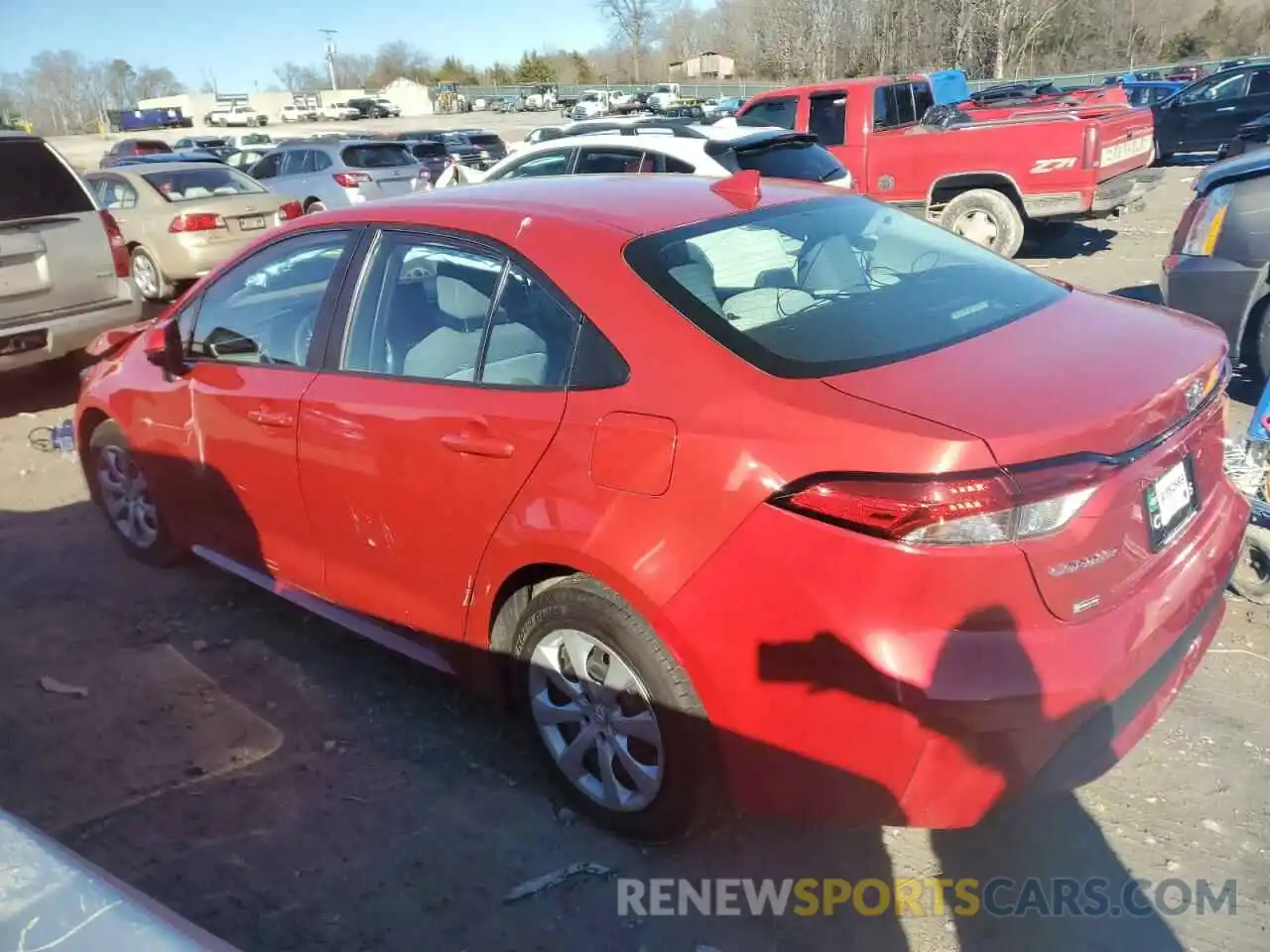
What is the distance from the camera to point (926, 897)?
2.66 m

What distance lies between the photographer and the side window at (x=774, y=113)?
40.5ft

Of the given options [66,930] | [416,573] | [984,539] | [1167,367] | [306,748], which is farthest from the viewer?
[306,748]

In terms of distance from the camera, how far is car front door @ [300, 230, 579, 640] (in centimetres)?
285

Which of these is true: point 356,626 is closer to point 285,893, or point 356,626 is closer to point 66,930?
point 285,893

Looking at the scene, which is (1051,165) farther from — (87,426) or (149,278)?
(149,278)

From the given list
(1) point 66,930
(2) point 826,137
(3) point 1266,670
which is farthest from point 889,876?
(2) point 826,137

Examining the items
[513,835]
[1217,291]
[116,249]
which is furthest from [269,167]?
[513,835]

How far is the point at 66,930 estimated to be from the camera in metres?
1.30

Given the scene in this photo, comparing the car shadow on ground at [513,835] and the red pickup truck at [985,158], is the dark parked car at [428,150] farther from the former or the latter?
the car shadow on ground at [513,835]

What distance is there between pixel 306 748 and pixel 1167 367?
2880 millimetres

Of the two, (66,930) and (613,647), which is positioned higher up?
(66,930)

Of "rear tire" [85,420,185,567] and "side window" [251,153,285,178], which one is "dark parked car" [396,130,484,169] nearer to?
"side window" [251,153,285,178]

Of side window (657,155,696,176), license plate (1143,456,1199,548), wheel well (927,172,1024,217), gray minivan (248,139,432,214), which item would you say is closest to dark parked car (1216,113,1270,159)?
wheel well (927,172,1024,217)

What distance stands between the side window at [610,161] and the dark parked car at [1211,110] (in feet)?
47.4
